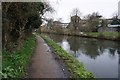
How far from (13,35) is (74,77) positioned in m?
10.3

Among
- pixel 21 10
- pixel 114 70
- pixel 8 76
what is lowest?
pixel 114 70

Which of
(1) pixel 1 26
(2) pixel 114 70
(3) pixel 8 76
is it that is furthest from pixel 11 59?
(2) pixel 114 70

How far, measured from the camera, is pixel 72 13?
3487 inches

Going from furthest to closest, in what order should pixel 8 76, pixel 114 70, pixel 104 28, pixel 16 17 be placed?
pixel 104 28 < pixel 16 17 < pixel 114 70 < pixel 8 76

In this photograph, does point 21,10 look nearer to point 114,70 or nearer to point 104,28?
point 114,70

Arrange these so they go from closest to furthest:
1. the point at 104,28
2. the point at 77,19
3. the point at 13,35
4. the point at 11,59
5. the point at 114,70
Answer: the point at 11,59 → the point at 114,70 → the point at 13,35 → the point at 104,28 → the point at 77,19

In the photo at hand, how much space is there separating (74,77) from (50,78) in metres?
1.11

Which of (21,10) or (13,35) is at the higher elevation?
(21,10)

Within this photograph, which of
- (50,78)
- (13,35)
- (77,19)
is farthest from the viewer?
(77,19)

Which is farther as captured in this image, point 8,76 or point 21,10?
point 21,10

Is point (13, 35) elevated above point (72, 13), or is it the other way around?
point (72, 13)

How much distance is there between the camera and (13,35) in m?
19.4

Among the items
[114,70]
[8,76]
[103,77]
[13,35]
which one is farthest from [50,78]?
[13,35]

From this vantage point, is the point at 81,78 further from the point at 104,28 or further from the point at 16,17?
the point at 104,28
